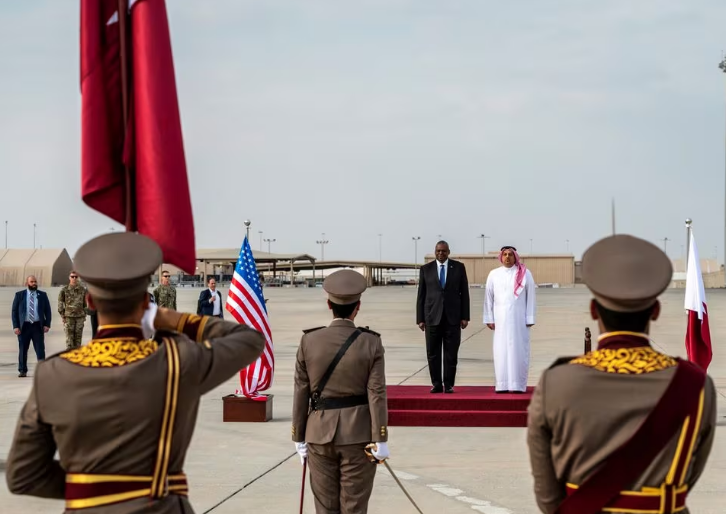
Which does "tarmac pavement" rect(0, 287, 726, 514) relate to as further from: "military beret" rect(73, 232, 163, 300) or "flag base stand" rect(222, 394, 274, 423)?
"military beret" rect(73, 232, 163, 300)

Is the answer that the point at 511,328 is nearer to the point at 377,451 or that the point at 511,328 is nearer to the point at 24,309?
the point at 377,451

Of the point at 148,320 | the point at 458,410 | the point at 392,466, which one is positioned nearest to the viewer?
the point at 148,320

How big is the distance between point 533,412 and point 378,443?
2245 mm

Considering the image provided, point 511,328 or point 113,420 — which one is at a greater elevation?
point 113,420

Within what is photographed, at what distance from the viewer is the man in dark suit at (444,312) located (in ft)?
37.1

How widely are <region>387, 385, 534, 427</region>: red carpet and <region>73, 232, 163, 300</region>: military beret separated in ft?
26.2

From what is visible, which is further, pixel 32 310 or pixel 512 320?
pixel 32 310

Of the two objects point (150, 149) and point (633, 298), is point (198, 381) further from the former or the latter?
point (633, 298)

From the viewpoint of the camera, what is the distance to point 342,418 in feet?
17.0

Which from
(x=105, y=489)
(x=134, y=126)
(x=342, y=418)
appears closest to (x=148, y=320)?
(x=105, y=489)

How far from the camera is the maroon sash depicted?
2.84 m

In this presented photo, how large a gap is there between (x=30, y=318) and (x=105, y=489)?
14.3 m

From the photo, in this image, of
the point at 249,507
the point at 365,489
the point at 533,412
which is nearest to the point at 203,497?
the point at 249,507

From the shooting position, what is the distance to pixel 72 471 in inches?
116
